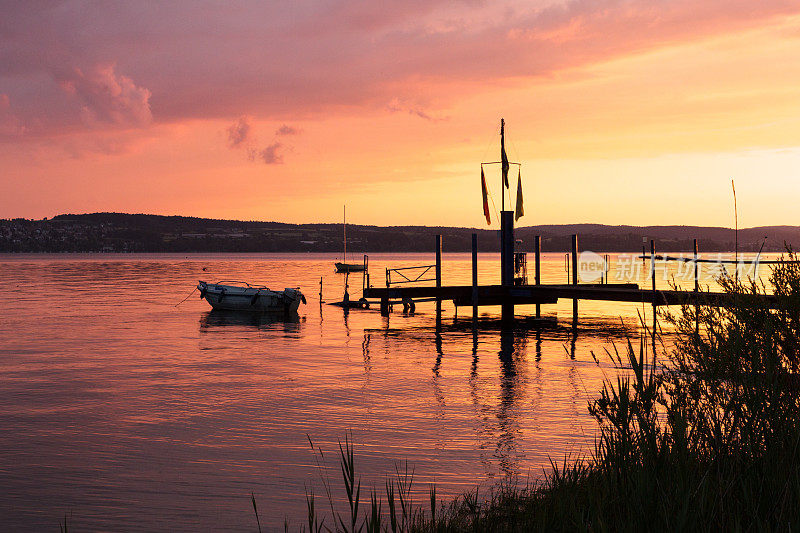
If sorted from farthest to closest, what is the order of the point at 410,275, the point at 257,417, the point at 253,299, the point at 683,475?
the point at 410,275, the point at 253,299, the point at 257,417, the point at 683,475

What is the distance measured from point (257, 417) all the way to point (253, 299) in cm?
3287

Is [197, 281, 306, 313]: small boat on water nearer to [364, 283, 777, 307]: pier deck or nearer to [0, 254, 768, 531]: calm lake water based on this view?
[364, 283, 777, 307]: pier deck

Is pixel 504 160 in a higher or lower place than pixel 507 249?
higher

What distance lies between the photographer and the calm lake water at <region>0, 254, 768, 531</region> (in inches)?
446

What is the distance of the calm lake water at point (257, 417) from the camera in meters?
11.3

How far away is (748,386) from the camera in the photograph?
7148 millimetres

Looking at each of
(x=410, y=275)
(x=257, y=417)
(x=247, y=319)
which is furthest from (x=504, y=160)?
(x=410, y=275)

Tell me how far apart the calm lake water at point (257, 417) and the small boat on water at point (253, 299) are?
12.9 m

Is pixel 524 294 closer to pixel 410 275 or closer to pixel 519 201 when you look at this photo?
pixel 519 201

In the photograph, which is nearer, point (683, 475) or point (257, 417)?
point (683, 475)

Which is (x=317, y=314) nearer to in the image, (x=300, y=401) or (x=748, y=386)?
(x=300, y=401)

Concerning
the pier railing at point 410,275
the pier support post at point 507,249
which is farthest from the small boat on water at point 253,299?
the pier support post at point 507,249

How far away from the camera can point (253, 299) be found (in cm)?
4922

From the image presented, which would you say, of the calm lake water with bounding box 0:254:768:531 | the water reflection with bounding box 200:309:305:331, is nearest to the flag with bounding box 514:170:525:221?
the calm lake water with bounding box 0:254:768:531
